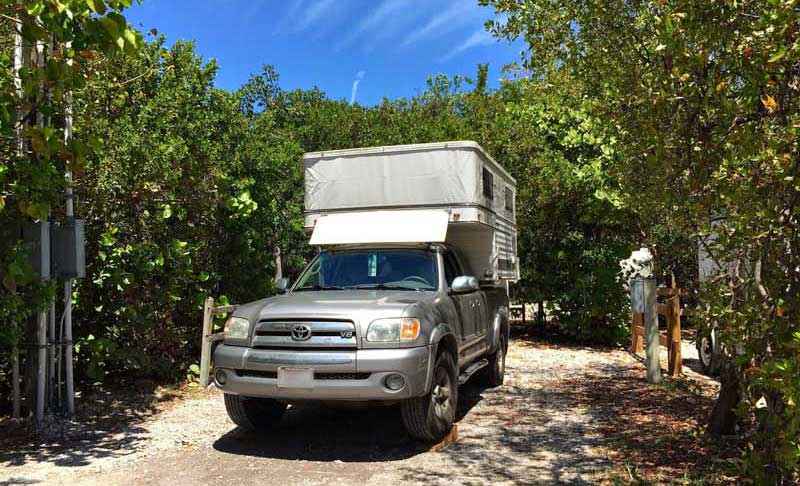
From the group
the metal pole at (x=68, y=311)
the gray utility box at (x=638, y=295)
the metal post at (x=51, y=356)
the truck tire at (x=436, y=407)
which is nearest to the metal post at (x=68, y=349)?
the metal pole at (x=68, y=311)

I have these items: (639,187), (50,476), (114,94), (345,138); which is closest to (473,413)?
(639,187)

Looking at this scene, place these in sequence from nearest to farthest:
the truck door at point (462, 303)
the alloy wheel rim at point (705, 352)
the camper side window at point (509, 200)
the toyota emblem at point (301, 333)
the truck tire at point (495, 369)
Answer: the toyota emblem at point (301, 333) < the truck door at point (462, 303) < the truck tire at point (495, 369) < the alloy wheel rim at point (705, 352) < the camper side window at point (509, 200)

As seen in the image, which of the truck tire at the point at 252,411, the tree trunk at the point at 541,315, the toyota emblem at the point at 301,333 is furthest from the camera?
the tree trunk at the point at 541,315

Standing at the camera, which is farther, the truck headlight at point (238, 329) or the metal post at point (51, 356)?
the metal post at point (51, 356)

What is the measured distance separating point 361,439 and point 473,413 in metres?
1.66

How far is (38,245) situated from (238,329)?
2348 millimetres

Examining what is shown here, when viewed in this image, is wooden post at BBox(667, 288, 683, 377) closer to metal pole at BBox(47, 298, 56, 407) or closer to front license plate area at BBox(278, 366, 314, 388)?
front license plate area at BBox(278, 366, 314, 388)

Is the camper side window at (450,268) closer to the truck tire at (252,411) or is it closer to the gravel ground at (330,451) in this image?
the gravel ground at (330,451)

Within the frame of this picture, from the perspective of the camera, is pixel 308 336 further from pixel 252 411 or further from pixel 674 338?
pixel 674 338

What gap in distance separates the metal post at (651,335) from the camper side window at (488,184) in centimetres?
290

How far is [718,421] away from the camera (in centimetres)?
598

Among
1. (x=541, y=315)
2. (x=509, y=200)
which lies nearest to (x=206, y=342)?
(x=509, y=200)

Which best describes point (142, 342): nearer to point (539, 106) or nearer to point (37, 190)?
point (37, 190)

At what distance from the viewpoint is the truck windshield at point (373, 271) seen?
7125 millimetres
